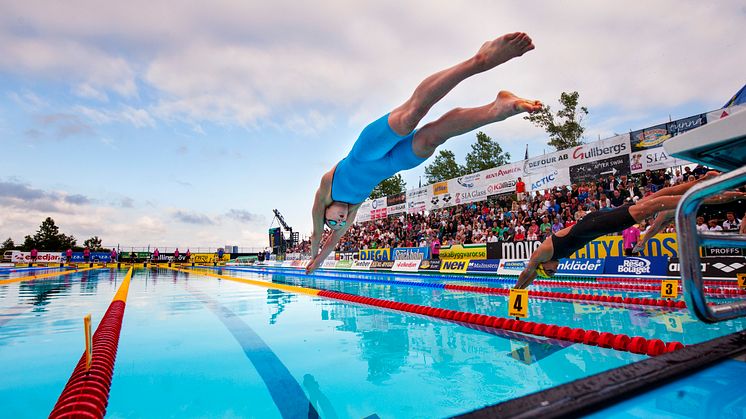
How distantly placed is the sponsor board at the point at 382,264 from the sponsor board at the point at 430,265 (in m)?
2.19

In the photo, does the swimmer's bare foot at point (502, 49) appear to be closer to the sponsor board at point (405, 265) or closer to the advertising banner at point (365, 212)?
the sponsor board at point (405, 265)

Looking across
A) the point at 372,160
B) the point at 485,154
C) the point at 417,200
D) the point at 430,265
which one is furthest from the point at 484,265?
the point at 485,154

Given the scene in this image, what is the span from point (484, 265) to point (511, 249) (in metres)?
1.23

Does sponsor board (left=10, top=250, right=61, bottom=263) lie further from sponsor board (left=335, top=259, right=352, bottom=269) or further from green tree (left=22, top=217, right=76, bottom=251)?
green tree (left=22, top=217, right=76, bottom=251)

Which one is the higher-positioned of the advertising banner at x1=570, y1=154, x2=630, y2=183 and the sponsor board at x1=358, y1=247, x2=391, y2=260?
the advertising banner at x1=570, y1=154, x2=630, y2=183

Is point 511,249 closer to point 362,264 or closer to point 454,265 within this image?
point 454,265

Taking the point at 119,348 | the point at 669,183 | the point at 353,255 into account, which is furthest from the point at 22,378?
the point at 353,255

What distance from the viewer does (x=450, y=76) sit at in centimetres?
301

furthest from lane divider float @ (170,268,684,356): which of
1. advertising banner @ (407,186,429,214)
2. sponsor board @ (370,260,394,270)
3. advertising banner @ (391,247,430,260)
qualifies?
advertising banner @ (407,186,429,214)

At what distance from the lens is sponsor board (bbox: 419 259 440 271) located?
1622cm

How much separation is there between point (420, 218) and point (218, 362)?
64.1 feet

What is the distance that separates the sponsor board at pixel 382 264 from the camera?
18.9 meters

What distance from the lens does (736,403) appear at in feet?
6.63

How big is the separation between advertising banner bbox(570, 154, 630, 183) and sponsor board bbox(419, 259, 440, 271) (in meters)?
5.97
